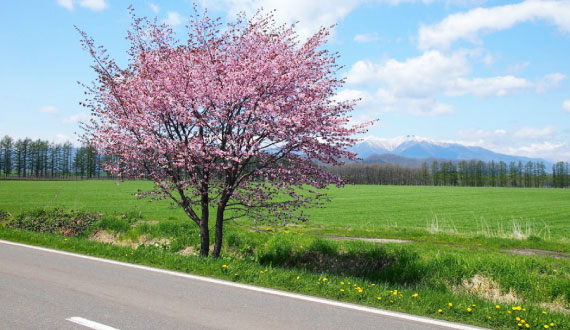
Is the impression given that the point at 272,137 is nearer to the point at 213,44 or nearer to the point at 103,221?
the point at 213,44

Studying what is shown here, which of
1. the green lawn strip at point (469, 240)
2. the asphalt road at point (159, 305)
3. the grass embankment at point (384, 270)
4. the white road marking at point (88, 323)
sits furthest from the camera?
the green lawn strip at point (469, 240)

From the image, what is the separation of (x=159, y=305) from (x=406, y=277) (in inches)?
259

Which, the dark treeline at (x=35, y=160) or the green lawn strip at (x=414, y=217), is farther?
the dark treeline at (x=35, y=160)

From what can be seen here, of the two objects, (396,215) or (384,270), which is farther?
(396,215)

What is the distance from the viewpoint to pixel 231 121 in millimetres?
9094

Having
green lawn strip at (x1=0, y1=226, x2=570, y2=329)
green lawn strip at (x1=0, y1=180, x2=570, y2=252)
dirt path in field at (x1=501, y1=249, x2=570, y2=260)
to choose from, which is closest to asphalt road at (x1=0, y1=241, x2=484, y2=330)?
green lawn strip at (x1=0, y1=226, x2=570, y2=329)

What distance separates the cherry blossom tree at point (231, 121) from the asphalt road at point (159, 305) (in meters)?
2.66

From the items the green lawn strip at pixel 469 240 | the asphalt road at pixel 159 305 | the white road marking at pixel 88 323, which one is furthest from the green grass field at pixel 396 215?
the white road marking at pixel 88 323

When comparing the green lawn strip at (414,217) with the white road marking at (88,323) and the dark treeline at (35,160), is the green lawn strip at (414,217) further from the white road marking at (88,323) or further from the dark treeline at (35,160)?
the dark treeline at (35,160)

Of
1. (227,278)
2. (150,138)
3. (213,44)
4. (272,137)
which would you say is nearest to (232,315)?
(227,278)

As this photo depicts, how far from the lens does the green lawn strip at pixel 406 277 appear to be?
611 cm

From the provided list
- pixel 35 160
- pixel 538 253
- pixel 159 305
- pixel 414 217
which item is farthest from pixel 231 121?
pixel 35 160

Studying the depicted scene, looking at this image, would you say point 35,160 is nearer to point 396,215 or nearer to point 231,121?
point 396,215

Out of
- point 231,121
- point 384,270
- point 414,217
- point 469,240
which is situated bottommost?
point 414,217
